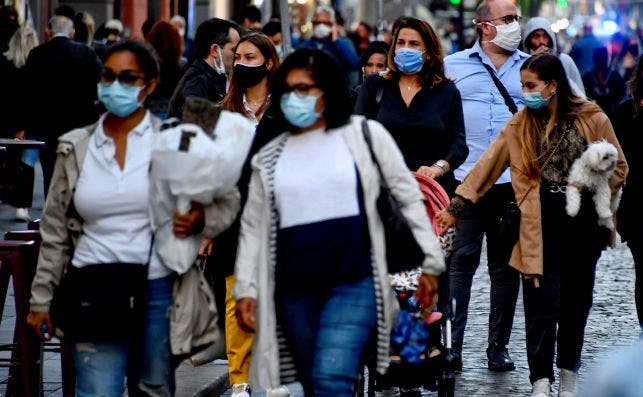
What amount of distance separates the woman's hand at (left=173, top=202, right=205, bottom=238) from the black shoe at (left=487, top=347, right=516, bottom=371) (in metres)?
3.92

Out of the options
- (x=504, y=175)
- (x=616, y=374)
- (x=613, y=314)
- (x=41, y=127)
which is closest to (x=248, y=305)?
(x=616, y=374)

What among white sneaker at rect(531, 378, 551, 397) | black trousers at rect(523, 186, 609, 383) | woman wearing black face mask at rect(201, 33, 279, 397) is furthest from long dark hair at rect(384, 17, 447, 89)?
white sneaker at rect(531, 378, 551, 397)

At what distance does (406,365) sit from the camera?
6727 mm

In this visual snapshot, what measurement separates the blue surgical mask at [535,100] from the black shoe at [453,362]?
1.30 metres

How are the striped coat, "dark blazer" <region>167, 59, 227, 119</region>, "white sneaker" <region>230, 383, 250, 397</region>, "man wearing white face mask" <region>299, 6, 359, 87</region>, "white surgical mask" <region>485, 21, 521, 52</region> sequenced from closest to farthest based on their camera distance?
the striped coat
"white sneaker" <region>230, 383, 250, 397</region>
"dark blazer" <region>167, 59, 227, 119</region>
"white surgical mask" <region>485, 21, 521, 52</region>
"man wearing white face mask" <region>299, 6, 359, 87</region>

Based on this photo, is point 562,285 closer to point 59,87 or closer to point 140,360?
point 140,360

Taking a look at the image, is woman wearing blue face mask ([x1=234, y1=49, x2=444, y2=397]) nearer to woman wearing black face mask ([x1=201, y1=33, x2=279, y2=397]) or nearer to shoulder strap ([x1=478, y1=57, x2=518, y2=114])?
woman wearing black face mask ([x1=201, y1=33, x2=279, y2=397])

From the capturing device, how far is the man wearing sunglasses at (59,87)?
1441cm

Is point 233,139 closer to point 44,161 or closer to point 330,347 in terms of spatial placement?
point 330,347

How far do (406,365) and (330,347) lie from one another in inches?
34.3

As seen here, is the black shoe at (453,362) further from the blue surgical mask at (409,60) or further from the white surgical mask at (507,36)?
the white surgical mask at (507,36)

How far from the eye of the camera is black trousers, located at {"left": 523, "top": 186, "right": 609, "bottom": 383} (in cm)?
817

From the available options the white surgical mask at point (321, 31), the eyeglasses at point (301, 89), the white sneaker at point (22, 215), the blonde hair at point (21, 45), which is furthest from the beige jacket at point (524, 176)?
the white surgical mask at point (321, 31)

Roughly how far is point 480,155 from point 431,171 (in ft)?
4.82
